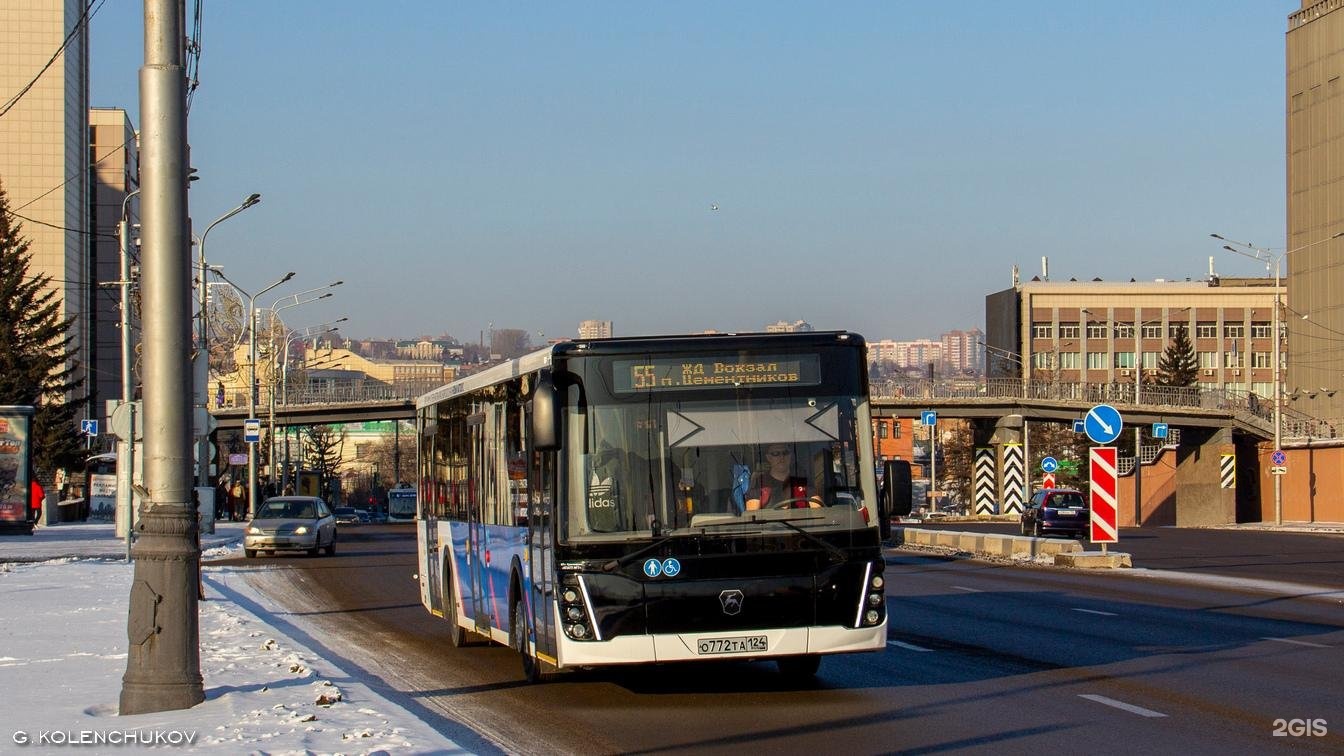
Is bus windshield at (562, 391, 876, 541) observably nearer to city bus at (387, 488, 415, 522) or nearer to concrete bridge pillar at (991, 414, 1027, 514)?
concrete bridge pillar at (991, 414, 1027, 514)

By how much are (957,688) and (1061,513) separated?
35.7 m

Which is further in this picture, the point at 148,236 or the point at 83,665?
the point at 83,665

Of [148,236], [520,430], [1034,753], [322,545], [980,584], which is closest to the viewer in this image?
[1034,753]

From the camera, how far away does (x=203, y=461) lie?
46594 mm

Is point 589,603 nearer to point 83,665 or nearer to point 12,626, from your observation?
point 83,665

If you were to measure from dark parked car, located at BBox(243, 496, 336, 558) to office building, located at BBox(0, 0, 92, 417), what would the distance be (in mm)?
86230

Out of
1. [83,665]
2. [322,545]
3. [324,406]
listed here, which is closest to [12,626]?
[83,665]

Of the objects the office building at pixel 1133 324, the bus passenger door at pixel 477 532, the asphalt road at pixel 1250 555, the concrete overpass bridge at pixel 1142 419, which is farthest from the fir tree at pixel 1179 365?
the bus passenger door at pixel 477 532

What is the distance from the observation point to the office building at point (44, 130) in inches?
4697

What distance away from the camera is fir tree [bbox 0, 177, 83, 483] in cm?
7288

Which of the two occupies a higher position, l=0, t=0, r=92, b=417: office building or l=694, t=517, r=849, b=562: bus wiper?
l=0, t=0, r=92, b=417: office building

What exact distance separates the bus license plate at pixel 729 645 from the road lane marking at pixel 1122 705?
242 centimetres

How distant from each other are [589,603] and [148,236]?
12.8 feet

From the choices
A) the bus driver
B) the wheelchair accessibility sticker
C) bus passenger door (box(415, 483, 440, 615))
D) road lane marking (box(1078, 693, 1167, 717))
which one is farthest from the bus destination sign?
bus passenger door (box(415, 483, 440, 615))
